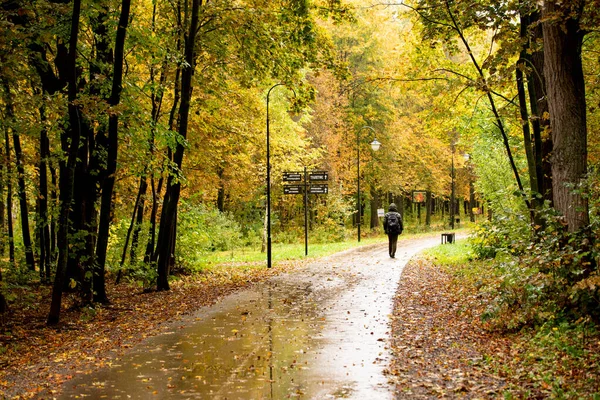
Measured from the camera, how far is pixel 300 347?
27.8 ft

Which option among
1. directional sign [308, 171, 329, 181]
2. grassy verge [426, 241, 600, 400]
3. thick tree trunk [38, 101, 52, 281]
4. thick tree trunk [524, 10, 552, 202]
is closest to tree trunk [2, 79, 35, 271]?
thick tree trunk [38, 101, 52, 281]

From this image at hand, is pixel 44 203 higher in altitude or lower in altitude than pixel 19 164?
lower

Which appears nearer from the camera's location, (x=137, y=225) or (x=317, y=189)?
(x=137, y=225)

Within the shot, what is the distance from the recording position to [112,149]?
12.4m

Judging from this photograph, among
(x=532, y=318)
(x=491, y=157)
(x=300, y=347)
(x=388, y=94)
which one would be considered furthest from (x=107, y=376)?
(x=388, y=94)

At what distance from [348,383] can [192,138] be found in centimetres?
1420

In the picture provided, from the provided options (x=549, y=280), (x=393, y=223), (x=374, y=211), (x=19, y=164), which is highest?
(x=19, y=164)

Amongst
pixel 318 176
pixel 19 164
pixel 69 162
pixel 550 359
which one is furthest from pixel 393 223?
pixel 550 359

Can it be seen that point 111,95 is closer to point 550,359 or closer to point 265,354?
point 265,354

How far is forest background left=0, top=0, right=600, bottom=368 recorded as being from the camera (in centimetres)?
853

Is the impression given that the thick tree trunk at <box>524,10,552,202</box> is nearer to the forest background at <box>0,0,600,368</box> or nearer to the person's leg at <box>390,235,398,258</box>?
the forest background at <box>0,0,600,368</box>

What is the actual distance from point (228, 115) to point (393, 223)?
26.2ft

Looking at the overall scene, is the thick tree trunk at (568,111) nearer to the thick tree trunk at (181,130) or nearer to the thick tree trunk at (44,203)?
the thick tree trunk at (181,130)

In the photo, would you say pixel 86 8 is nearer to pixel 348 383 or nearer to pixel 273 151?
pixel 348 383
